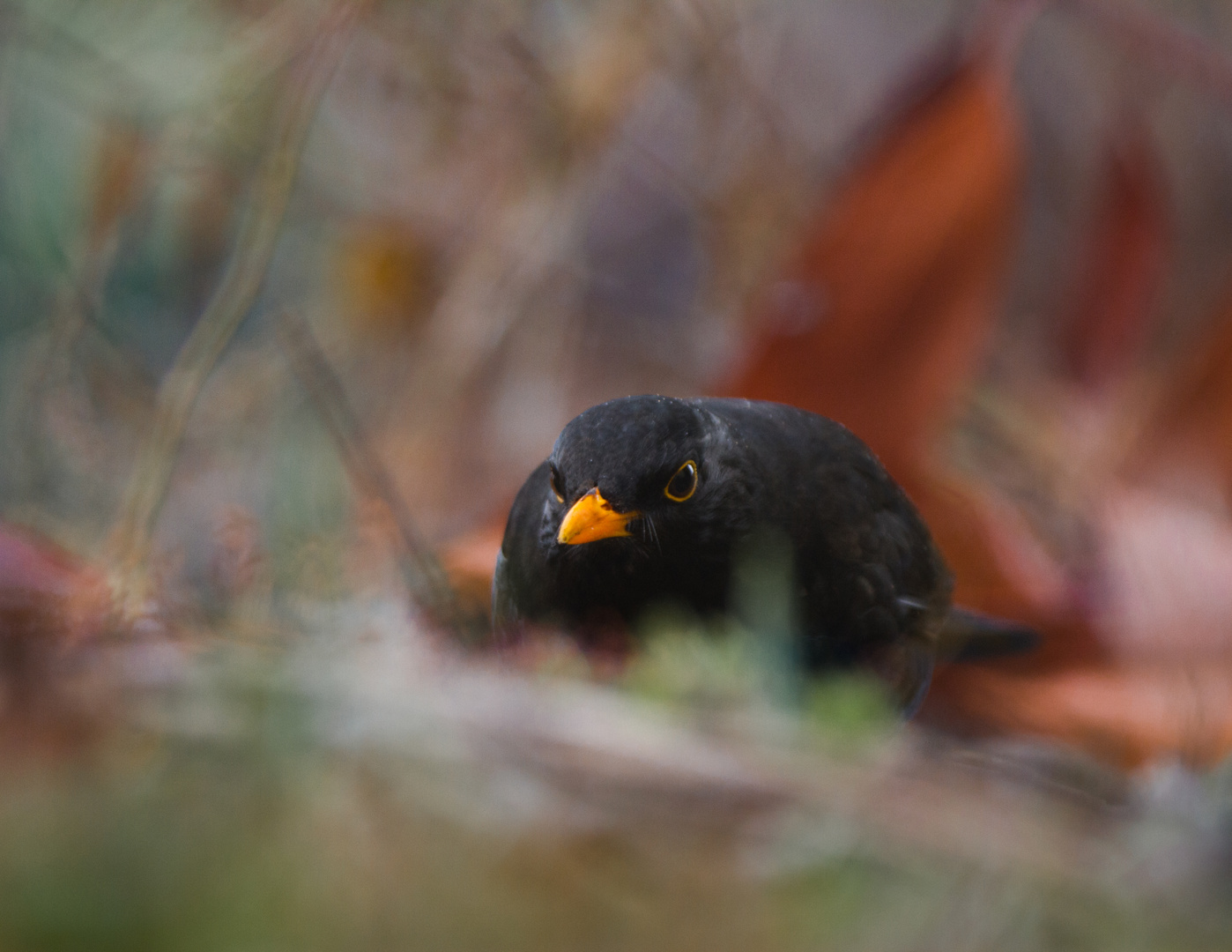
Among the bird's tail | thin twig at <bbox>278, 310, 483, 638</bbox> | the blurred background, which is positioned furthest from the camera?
the bird's tail

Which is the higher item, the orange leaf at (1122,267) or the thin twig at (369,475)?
the orange leaf at (1122,267)

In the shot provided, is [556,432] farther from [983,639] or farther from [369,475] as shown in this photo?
[983,639]

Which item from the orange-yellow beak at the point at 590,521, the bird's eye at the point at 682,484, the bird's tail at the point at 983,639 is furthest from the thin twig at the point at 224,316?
the bird's tail at the point at 983,639

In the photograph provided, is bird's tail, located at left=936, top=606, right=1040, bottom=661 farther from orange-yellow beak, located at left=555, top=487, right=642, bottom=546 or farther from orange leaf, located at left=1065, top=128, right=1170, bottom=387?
orange leaf, located at left=1065, top=128, right=1170, bottom=387

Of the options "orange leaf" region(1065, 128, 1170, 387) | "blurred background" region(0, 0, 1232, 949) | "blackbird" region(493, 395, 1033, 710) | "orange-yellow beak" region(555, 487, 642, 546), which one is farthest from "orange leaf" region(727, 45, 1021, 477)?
"orange-yellow beak" region(555, 487, 642, 546)

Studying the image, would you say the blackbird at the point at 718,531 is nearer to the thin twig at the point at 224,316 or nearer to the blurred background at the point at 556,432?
the blurred background at the point at 556,432

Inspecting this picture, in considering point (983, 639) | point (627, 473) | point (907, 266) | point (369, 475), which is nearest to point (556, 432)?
point (907, 266)

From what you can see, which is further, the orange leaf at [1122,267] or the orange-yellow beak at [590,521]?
the orange leaf at [1122,267]
